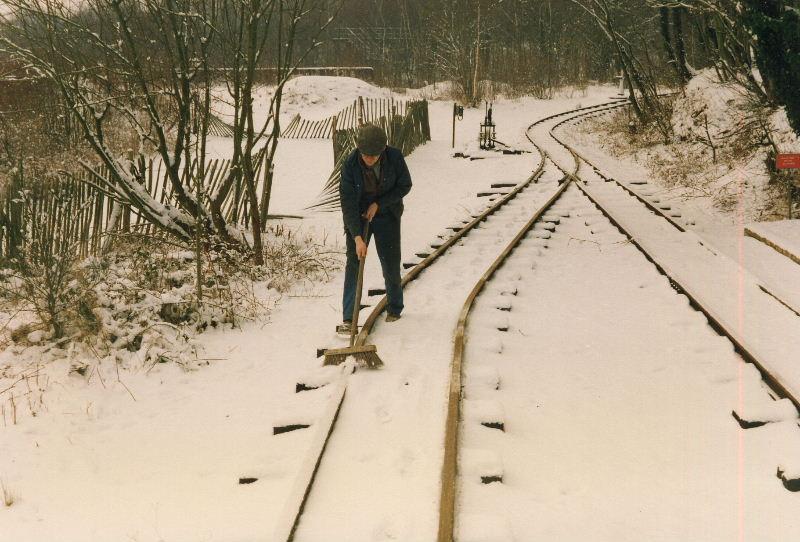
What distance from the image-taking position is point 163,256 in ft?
23.6

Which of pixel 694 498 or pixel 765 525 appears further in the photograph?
pixel 694 498

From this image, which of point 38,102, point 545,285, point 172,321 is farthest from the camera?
point 38,102

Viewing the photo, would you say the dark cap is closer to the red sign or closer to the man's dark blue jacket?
the man's dark blue jacket

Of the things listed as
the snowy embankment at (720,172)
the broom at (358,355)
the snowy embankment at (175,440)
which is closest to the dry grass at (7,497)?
the snowy embankment at (175,440)

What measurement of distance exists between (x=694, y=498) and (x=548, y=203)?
7.24 metres

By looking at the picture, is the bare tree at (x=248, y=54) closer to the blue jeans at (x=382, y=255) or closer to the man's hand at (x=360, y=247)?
the blue jeans at (x=382, y=255)

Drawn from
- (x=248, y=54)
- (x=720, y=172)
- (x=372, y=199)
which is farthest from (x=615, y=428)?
(x=720, y=172)

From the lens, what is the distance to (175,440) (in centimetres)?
444

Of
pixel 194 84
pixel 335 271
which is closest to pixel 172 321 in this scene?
pixel 335 271

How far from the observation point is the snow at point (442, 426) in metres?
3.18

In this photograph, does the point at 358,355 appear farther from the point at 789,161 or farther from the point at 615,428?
the point at 789,161

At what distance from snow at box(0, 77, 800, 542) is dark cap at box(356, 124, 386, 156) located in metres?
1.49

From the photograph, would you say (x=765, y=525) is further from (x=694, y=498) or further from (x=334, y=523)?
(x=334, y=523)

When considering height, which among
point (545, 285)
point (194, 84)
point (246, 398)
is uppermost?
point (194, 84)
